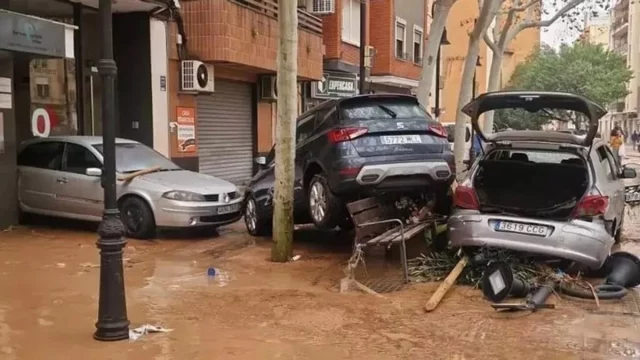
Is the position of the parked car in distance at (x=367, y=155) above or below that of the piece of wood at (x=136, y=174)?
above

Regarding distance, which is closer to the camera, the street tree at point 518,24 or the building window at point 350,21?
the street tree at point 518,24

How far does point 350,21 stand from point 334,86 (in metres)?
2.46

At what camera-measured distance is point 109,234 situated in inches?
226

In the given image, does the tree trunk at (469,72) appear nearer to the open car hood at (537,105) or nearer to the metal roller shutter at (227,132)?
the metal roller shutter at (227,132)

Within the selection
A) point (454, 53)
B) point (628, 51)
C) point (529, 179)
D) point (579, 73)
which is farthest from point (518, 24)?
point (628, 51)

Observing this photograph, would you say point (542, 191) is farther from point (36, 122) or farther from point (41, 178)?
point (36, 122)

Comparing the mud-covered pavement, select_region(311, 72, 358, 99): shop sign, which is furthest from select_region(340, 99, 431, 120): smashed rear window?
select_region(311, 72, 358, 99): shop sign

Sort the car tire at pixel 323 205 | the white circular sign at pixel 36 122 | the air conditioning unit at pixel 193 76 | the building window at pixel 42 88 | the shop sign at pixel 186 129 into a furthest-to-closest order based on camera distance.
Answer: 1. the shop sign at pixel 186 129
2. the air conditioning unit at pixel 193 76
3. the building window at pixel 42 88
4. the white circular sign at pixel 36 122
5. the car tire at pixel 323 205

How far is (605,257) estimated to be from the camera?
7.70 meters

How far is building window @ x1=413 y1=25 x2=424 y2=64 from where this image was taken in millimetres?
30609

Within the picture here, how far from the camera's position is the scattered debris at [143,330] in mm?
5969

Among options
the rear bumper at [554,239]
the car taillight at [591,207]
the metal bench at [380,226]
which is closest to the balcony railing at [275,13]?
the metal bench at [380,226]

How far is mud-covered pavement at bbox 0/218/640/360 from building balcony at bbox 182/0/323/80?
8.01 m

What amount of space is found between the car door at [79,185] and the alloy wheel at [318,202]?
11.7 ft
